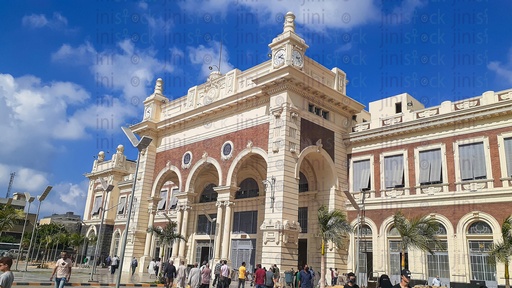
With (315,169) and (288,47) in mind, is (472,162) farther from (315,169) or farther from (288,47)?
(288,47)

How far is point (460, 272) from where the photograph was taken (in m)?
21.5

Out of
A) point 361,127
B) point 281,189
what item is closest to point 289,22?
point 361,127

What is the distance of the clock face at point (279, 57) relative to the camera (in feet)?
83.9

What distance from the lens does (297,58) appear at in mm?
25859

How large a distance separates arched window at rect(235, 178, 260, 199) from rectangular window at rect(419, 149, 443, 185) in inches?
470

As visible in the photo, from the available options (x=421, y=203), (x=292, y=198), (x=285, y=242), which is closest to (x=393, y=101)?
(x=421, y=203)

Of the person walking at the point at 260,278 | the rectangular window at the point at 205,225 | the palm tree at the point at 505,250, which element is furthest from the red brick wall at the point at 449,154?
the rectangular window at the point at 205,225

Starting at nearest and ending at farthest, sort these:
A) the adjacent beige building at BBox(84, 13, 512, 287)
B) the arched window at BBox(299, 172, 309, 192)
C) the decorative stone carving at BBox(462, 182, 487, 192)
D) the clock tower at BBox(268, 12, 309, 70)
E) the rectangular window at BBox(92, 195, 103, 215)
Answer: the decorative stone carving at BBox(462, 182, 487, 192)
the adjacent beige building at BBox(84, 13, 512, 287)
the clock tower at BBox(268, 12, 309, 70)
the arched window at BBox(299, 172, 309, 192)
the rectangular window at BBox(92, 195, 103, 215)

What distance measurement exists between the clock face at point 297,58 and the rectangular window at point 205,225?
46.7 feet

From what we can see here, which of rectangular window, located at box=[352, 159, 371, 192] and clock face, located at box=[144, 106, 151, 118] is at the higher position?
clock face, located at box=[144, 106, 151, 118]

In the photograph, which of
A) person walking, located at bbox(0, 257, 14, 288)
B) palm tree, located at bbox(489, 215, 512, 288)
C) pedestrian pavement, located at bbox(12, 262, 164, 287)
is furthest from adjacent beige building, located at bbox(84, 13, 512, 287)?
person walking, located at bbox(0, 257, 14, 288)

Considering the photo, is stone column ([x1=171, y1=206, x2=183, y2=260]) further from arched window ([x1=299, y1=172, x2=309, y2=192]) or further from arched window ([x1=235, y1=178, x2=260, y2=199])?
arched window ([x1=299, y1=172, x2=309, y2=192])

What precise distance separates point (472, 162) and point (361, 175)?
6867 mm

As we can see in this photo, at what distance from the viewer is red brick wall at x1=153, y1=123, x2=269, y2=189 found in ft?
87.0
